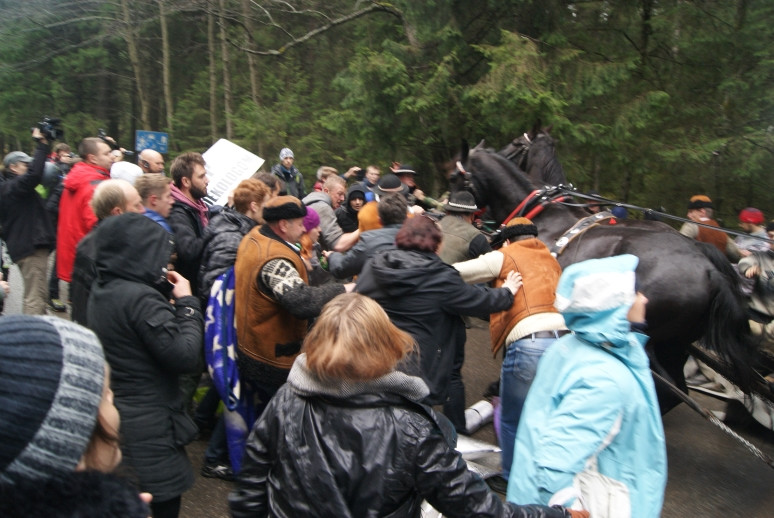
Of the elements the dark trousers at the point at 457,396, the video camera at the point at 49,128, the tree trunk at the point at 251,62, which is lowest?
the dark trousers at the point at 457,396

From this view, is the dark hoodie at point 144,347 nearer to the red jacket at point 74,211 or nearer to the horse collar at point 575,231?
the red jacket at point 74,211

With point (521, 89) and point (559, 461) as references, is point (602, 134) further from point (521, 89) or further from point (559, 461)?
point (559, 461)

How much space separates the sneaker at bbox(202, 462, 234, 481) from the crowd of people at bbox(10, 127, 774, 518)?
0.02 metres

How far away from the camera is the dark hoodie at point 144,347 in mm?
2443

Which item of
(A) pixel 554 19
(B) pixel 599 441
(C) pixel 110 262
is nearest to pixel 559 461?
(B) pixel 599 441

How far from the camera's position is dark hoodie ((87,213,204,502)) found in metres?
2.44

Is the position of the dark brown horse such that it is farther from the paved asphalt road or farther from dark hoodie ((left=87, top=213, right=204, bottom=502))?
dark hoodie ((left=87, top=213, right=204, bottom=502))

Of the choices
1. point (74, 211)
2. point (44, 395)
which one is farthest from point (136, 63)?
point (44, 395)

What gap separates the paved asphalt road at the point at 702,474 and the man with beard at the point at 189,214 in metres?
1.26

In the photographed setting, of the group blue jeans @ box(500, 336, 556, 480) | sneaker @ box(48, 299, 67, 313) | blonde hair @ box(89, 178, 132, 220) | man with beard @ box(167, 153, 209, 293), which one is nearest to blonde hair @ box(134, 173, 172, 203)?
man with beard @ box(167, 153, 209, 293)

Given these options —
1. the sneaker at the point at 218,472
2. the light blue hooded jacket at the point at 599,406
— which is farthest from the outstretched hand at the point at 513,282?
the sneaker at the point at 218,472

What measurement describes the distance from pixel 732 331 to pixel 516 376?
160 centimetres

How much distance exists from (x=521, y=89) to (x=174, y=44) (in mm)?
15062

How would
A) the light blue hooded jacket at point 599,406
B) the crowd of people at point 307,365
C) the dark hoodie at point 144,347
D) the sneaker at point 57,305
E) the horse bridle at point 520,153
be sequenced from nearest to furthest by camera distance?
1. the crowd of people at point 307,365
2. the light blue hooded jacket at point 599,406
3. the dark hoodie at point 144,347
4. the horse bridle at point 520,153
5. the sneaker at point 57,305
